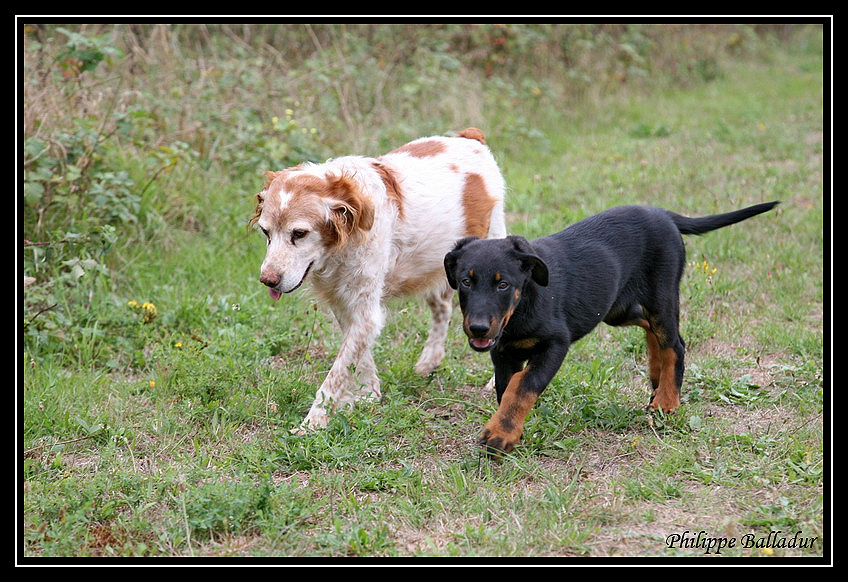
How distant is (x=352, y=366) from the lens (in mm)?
4922

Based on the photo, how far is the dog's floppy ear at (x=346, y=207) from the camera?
4707 millimetres

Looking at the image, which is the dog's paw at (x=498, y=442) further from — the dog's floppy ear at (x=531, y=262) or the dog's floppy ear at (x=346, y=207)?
the dog's floppy ear at (x=346, y=207)

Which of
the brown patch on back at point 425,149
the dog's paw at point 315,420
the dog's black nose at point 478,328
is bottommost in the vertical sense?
the dog's paw at point 315,420

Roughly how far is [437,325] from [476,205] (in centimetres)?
82

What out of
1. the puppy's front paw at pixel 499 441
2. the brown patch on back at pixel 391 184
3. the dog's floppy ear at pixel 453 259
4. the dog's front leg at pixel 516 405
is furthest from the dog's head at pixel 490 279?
the brown patch on back at pixel 391 184

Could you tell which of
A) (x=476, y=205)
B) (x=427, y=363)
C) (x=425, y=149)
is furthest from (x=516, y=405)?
(x=425, y=149)

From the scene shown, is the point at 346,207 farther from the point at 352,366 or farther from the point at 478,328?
the point at 478,328

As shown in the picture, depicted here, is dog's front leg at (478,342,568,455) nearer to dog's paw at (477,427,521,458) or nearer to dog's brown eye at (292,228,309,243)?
dog's paw at (477,427,521,458)

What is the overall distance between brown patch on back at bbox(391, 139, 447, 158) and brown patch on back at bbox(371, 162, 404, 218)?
388mm

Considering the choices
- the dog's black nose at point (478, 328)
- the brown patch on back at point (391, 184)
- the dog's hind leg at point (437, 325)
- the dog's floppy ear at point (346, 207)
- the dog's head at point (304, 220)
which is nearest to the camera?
the dog's black nose at point (478, 328)

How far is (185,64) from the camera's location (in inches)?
358

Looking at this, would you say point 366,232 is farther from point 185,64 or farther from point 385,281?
point 185,64

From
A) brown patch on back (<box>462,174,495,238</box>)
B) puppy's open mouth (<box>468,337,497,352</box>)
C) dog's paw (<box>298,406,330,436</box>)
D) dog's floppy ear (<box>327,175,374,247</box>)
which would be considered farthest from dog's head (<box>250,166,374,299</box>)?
puppy's open mouth (<box>468,337,497,352</box>)

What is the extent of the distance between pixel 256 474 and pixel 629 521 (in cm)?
172
